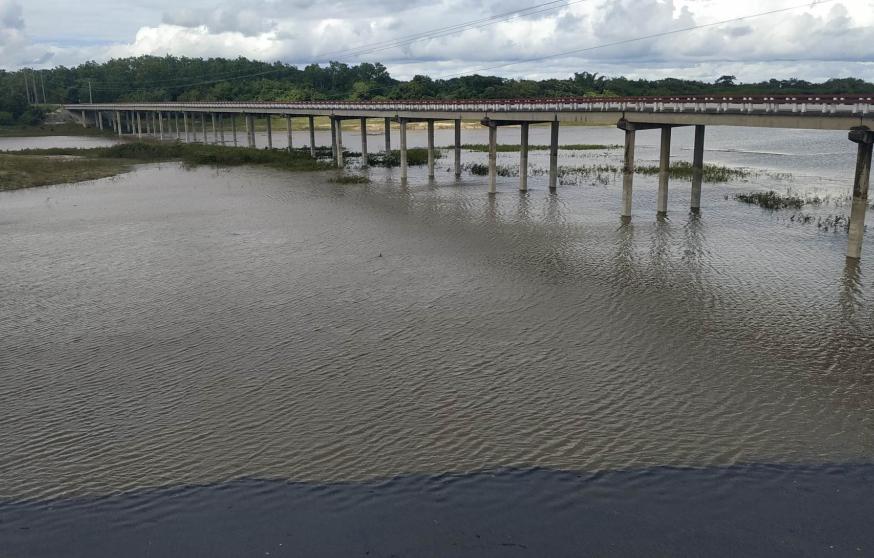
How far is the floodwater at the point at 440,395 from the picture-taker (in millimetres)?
12664

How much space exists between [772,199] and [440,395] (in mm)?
35572

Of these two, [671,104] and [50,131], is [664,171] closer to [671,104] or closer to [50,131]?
[671,104]

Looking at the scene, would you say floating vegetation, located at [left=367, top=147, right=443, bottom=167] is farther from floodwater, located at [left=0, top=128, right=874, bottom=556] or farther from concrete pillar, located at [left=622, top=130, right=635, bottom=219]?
floodwater, located at [left=0, top=128, right=874, bottom=556]

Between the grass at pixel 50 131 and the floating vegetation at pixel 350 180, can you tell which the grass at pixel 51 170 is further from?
the grass at pixel 50 131

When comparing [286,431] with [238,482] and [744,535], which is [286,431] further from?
[744,535]

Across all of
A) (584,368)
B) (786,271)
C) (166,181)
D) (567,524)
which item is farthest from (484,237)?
(166,181)

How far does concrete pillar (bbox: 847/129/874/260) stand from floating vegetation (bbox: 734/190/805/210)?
14.4 metres

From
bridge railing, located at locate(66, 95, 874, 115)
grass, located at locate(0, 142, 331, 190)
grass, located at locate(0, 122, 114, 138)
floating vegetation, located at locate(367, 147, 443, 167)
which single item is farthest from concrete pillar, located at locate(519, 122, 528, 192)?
grass, located at locate(0, 122, 114, 138)

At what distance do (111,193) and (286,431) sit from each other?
46460mm

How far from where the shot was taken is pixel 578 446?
595 inches

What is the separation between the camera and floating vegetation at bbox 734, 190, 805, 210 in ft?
145

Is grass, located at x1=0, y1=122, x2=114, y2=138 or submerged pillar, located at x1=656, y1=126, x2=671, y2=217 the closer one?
submerged pillar, located at x1=656, y1=126, x2=671, y2=217

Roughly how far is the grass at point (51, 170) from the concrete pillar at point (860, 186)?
58273mm

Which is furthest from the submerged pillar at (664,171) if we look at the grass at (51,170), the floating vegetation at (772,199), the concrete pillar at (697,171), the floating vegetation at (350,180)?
the grass at (51,170)
